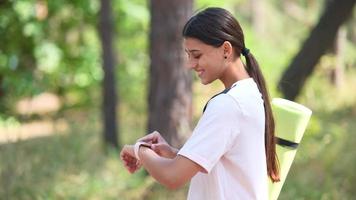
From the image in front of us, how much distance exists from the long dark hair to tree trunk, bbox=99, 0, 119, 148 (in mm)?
8653

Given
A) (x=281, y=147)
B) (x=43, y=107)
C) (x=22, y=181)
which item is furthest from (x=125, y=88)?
(x=281, y=147)

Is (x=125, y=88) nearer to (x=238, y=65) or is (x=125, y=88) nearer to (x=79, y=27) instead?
(x=79, y=27)

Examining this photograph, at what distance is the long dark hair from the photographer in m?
2.44

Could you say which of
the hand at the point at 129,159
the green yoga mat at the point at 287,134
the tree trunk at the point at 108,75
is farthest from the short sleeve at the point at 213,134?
the tree trunk at the point at 108,75

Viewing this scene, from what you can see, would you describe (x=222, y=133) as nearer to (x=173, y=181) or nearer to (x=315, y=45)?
(x=173, y=181)

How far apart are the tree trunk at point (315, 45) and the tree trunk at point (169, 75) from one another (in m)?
3.16

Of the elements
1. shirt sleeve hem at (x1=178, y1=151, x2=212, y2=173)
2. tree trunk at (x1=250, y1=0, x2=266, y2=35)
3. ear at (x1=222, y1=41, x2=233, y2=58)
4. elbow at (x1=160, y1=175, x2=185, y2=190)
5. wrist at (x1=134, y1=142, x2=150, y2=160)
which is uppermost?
ear at (x1=222, y1=41, x2=233, y2=58)

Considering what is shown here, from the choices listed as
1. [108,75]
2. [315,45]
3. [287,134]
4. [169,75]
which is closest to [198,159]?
[287,134]

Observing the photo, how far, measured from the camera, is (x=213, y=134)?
91.1 inches

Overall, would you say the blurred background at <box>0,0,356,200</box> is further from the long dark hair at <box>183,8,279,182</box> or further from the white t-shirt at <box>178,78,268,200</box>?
the white t-shirt at <box>178,78,268,200</box>

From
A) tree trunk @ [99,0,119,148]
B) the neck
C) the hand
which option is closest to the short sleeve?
the neck

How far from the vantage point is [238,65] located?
253cm

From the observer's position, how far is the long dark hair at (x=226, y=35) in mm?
2436

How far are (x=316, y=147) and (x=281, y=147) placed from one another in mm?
6369
